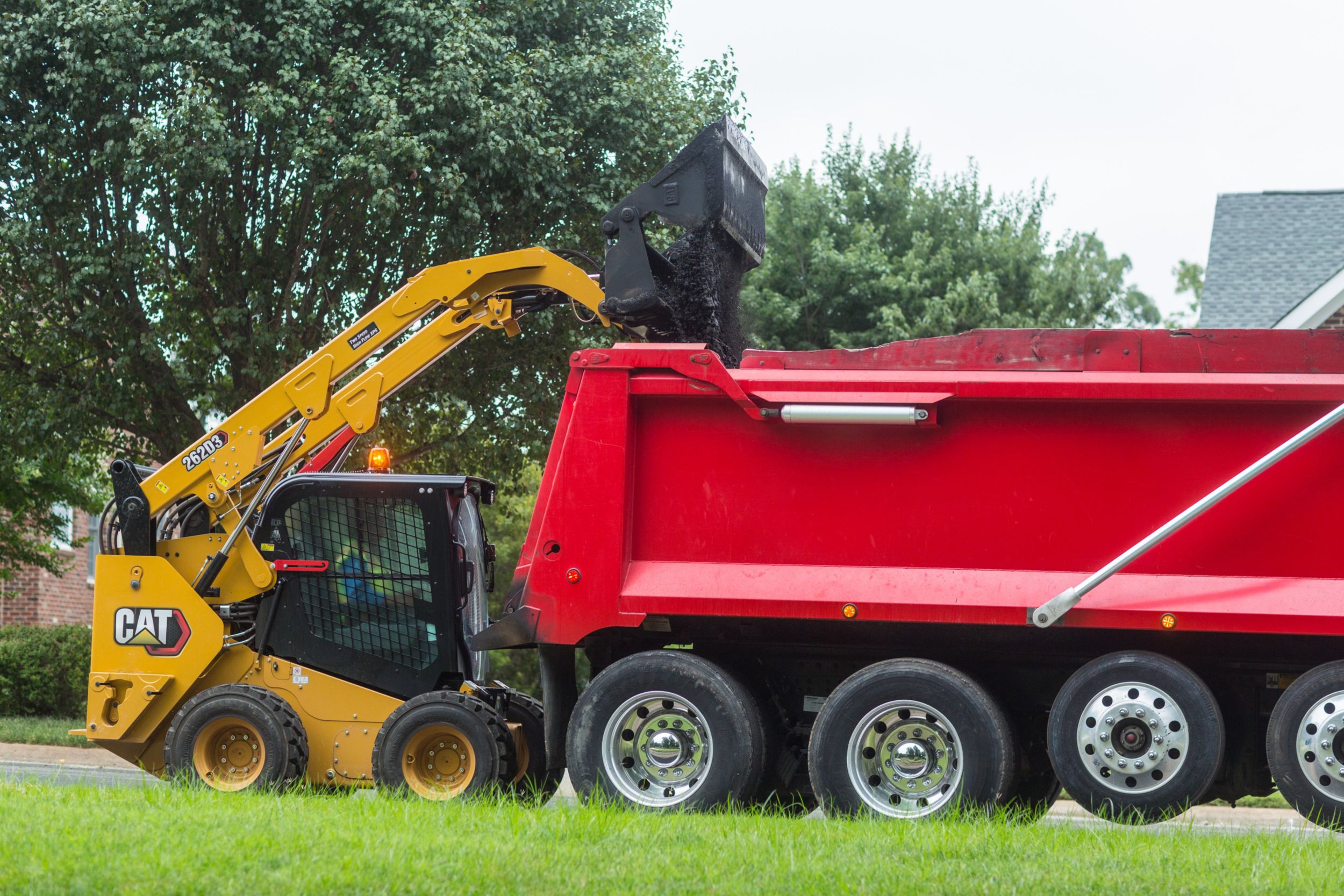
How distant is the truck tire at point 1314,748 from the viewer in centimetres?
622

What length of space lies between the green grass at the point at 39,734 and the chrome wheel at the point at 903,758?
35.5 feet

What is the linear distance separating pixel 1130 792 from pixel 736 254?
12.9 feet

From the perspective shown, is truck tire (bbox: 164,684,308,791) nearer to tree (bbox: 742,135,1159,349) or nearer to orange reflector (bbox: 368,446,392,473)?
orange reflector (bbox: 368,446,392,473)

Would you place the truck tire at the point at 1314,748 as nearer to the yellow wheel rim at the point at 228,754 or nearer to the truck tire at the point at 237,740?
the truck tire at the point at 237,740

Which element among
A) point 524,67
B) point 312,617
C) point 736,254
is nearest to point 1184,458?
point 736,254

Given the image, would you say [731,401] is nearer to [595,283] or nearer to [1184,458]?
[595,283]

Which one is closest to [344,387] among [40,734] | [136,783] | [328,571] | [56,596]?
[328,571]

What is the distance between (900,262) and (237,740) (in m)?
20.8

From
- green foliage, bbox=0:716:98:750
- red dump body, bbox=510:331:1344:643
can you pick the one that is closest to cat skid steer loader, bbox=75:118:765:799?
red dump body, bbox=510:331:1344:643

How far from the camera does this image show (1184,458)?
665cm

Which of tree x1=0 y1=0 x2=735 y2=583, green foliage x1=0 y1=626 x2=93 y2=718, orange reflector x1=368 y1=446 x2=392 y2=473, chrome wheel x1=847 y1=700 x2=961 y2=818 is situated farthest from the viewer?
green foliage x1=0 y1=626 x2=93 y2=718

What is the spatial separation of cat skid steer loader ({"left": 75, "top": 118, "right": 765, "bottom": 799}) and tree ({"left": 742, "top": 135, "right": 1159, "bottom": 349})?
53.4 feet

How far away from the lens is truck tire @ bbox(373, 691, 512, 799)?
24.5ft

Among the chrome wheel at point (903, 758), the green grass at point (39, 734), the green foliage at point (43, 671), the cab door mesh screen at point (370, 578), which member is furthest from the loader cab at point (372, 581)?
the green foliage at point (43, 671)
